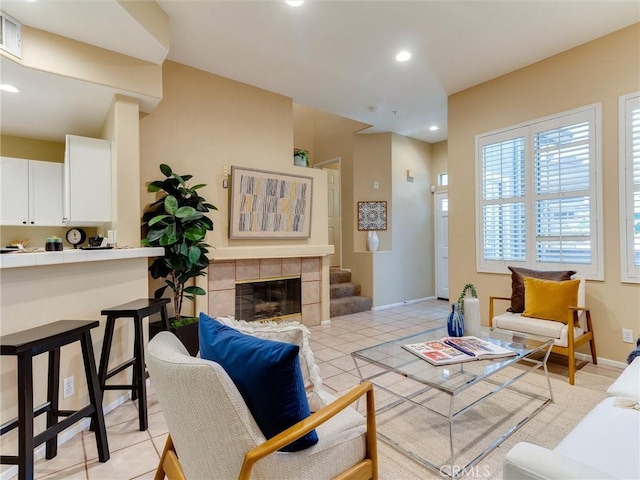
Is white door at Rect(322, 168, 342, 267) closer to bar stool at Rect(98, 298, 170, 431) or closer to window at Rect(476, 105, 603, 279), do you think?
window at Rect(476, 105, 603, 279)

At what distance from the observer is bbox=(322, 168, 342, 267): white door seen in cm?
633

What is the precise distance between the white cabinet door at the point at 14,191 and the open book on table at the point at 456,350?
4.22 m

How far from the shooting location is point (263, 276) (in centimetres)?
415

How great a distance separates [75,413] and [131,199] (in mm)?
1686

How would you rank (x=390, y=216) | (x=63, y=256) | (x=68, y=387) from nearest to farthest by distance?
(x=63, y=256)
(x=68, y=387)
(x=390, y=216)

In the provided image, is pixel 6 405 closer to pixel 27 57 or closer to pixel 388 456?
pixel 388 456

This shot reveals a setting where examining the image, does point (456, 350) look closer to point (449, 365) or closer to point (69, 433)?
point (449, 365)

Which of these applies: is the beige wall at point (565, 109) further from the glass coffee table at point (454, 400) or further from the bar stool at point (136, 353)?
the bar stool at point (136, 353)

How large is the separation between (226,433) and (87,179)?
285cm

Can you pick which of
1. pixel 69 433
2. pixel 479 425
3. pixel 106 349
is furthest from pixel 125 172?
pixel 479 425

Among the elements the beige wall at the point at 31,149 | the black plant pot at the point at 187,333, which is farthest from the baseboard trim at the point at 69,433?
the beige wall at the point at 31,149

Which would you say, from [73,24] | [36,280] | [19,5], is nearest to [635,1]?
[73,24]

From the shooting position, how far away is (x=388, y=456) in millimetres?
1790

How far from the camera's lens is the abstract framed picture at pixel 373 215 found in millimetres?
5840
